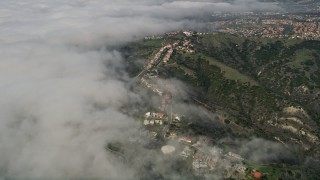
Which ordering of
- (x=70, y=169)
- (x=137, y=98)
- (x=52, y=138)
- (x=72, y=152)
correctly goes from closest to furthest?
(x=70, y=169) < (x=72, y=152) < (x=52, y=138) < (x=137, y=98)

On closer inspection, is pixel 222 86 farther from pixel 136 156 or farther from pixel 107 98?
pixel 136 156

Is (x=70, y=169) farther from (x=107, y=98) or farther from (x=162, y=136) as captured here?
(x=107, y=98)

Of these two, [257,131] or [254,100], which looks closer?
[257,131]

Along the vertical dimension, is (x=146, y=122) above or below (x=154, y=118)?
below

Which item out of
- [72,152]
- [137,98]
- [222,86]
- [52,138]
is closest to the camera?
[72,152]

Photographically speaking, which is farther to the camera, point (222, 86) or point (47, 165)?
point (222, 86)

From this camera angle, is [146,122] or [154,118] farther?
[154,118]

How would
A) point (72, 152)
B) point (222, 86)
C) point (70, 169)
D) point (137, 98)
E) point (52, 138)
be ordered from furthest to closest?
1. point (222, 86)
2. point (137, 98)
3. point (52, 138)
4. point (72, 152)
5. point (70, 169)

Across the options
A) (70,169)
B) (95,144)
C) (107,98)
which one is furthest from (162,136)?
(107,98)

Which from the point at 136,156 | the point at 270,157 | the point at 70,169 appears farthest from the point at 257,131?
the point at 70,169
